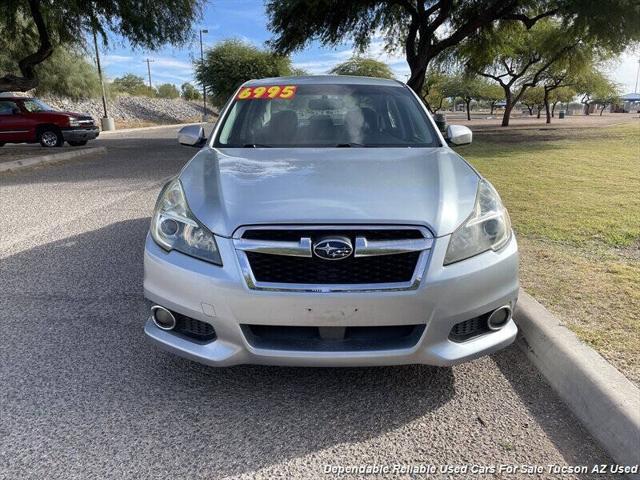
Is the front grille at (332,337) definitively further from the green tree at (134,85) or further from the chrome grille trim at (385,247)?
the green tree at (134,85)

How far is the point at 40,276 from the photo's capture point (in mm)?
4262

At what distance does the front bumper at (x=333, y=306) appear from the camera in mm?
2189

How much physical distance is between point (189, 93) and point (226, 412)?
9843 cm

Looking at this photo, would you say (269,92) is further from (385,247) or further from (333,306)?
(333,306)

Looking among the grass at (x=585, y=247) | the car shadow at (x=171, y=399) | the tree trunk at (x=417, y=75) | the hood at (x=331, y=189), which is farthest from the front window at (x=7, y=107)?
the hood at (x=331, y=189)

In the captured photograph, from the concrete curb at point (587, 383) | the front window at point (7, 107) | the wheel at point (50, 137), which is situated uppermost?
the concrete curb at point (587, 383)

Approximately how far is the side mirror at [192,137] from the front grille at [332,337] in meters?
2.19

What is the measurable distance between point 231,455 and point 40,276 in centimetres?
299

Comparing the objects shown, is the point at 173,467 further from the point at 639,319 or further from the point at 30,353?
the point at 639,319

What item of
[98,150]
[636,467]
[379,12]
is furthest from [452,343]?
[379,12]

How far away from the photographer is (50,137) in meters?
16.9

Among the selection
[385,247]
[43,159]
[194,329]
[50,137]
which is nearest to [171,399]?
[194,329]

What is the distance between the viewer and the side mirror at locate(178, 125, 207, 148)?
13.1 ft

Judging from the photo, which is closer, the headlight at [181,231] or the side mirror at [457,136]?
the headlight at [181,231]
